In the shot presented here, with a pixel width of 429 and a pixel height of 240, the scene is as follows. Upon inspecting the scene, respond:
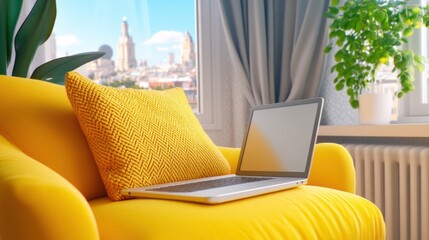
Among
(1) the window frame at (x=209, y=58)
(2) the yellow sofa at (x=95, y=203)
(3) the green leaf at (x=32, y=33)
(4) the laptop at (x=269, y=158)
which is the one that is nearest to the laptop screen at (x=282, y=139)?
(4) the laptop at (x=269, y=158)

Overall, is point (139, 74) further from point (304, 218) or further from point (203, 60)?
point (304, 218)

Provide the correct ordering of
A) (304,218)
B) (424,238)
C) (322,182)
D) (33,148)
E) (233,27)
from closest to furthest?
1. (304,218)
2. (33,148)
3. (322,182)
4. (424,238)
5. (233,27)

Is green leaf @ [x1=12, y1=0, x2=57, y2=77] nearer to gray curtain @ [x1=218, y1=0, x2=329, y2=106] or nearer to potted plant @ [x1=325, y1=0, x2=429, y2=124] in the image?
gray curtain @ [x1=218, y1=0, x2=329, y2=106]

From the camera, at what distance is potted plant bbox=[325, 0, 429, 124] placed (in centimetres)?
188

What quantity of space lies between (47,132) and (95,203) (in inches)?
9.0

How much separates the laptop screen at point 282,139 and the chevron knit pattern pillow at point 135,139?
11 cm

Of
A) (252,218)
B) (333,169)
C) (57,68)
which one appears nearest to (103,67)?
(57,68)

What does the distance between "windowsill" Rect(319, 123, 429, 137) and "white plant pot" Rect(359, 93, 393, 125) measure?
6 cm

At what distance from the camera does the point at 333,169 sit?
1.35m

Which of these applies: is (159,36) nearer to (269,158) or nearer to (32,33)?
(32,33)

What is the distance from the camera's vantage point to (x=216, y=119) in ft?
9.08

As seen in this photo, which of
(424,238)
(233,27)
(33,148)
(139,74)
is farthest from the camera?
(139,74)

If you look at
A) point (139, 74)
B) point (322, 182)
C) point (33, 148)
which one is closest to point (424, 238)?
point (322, 182)

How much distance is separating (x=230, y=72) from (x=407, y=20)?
3.73 feet
